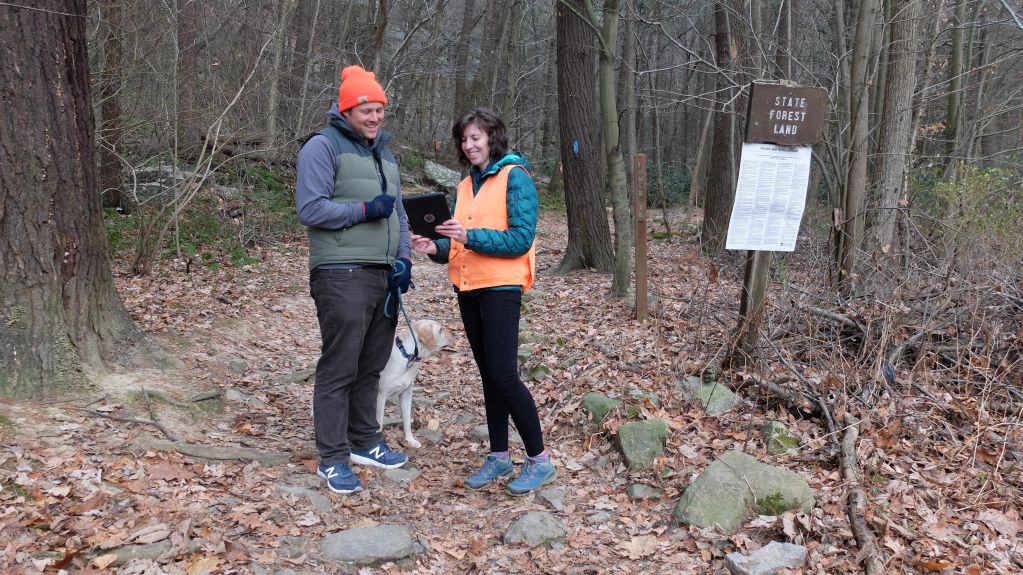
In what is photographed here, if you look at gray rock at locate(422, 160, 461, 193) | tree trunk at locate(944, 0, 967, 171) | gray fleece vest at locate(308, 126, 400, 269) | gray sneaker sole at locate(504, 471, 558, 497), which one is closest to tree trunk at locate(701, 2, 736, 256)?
tree trunk at locate(944, 0, 967, 171)

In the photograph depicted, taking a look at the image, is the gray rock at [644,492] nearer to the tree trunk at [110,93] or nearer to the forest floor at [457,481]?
the forest floor at [457,481]

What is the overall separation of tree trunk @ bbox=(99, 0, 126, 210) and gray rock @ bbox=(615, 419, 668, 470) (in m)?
7.30

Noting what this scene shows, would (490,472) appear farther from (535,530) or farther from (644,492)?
(644,492)

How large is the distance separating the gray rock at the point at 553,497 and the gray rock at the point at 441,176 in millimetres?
14514

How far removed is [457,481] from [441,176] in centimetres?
1480

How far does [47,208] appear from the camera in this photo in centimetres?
412

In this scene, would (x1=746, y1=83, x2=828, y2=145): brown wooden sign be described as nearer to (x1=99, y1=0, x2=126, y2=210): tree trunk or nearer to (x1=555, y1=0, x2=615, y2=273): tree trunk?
(x1=555, y1=0, x2=615, y2=273): tree trunk

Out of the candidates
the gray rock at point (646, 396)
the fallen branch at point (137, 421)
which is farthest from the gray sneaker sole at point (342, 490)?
the gray rock at point (646, 396)

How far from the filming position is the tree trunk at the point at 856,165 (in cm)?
648

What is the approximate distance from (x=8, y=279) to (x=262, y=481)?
6.26ft

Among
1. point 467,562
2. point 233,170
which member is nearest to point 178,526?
point 467,562

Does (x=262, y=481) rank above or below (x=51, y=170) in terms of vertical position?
below

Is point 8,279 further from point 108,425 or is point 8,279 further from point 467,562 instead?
point 467,562

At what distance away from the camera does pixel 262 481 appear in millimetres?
3938
